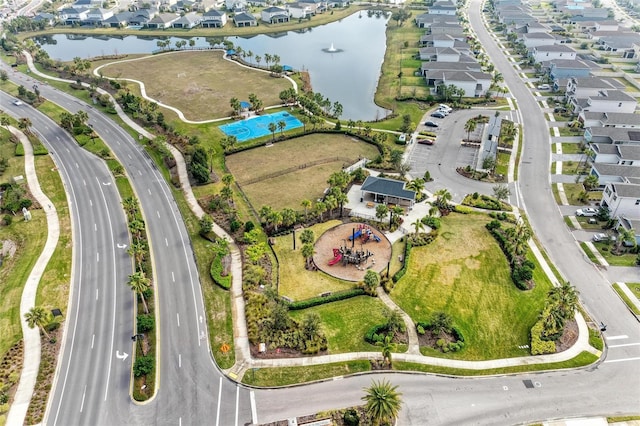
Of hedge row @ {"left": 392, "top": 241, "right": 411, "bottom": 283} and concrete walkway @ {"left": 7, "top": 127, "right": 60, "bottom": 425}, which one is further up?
hedge row @ {"left": 392, "top": 241, "right": 411, "bottom": 283}

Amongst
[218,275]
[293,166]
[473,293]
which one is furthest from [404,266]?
[293,166]

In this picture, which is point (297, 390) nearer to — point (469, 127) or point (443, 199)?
point (443, 199)

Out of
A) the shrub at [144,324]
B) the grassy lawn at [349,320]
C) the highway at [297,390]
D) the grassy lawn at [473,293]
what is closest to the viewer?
the highway at [297,390]

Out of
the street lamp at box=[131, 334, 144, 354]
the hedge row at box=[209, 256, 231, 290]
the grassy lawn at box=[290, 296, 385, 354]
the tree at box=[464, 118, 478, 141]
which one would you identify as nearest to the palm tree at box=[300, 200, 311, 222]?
the hedge row at box=[209, 256, 231, 290]

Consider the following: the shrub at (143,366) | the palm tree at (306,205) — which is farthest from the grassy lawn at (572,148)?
the shrub at (143,366)

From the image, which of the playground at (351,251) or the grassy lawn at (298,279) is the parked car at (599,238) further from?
the grassy lawn at (298,279)

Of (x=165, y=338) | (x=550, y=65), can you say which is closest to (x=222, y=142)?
(x=165, y=338)

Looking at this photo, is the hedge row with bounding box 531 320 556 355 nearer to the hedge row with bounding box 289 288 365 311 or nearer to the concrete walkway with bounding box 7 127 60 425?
the hedge row with bounding box 289 288 365 311
